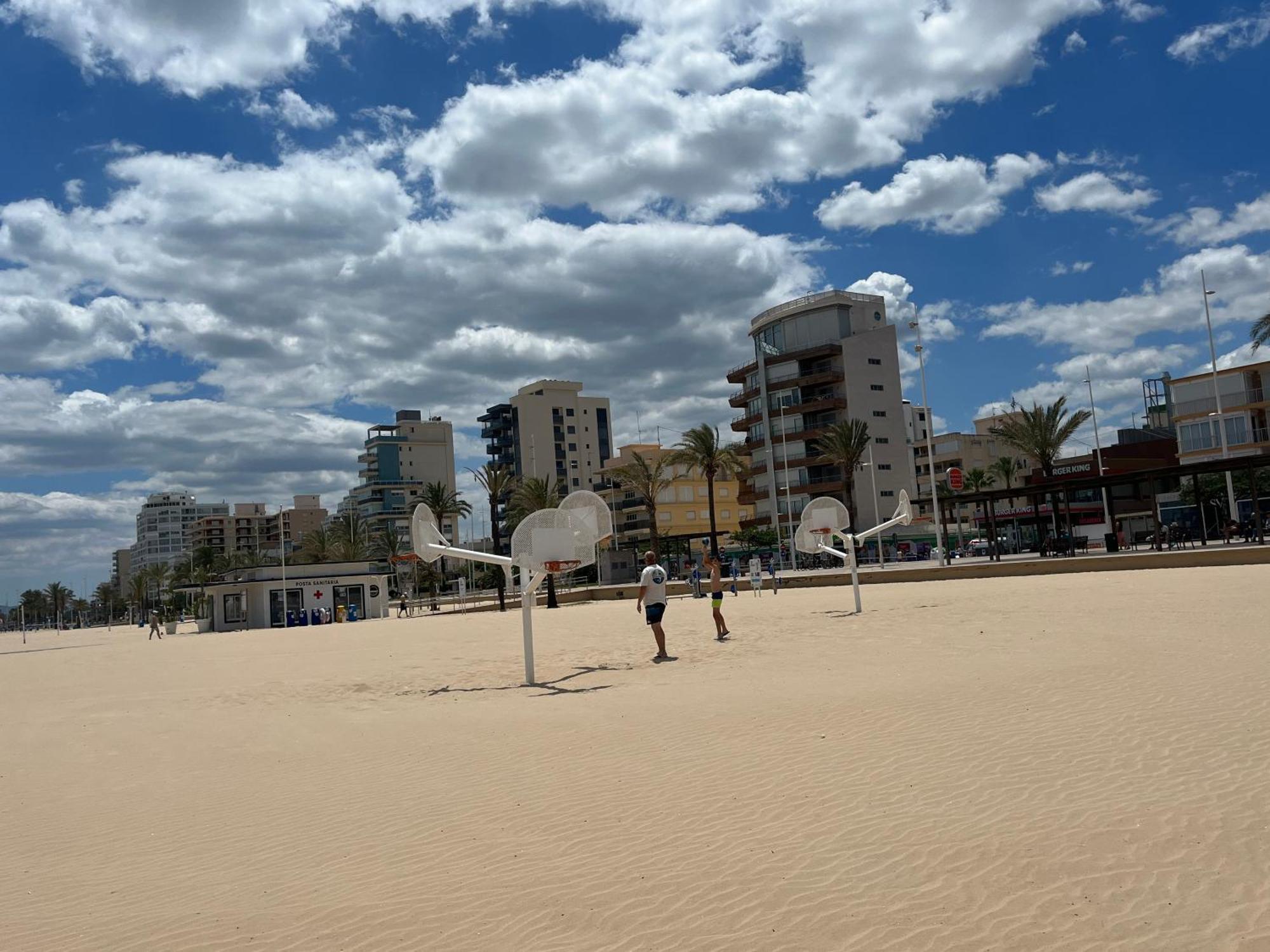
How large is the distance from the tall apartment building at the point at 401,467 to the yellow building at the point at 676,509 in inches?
1858

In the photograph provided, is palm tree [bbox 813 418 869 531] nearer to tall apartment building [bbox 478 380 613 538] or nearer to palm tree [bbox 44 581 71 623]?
tall apartment building [bbox 478 380 613 538]

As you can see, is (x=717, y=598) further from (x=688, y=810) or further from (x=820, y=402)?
(x=820, y=402)

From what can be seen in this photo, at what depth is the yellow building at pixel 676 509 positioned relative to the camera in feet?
329

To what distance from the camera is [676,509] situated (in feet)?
332

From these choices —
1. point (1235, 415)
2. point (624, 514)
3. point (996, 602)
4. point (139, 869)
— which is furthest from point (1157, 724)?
point (624, 514)

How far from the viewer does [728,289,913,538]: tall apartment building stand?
3250 inches

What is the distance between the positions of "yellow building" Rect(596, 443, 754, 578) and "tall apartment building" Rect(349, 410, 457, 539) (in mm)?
47191

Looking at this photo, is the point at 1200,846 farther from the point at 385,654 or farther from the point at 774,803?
the point at 385,654

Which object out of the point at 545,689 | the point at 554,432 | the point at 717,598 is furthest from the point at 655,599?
the point at 554,432

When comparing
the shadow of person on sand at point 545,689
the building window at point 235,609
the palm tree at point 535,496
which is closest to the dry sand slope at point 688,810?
the shadow of person on sand at point 545,689

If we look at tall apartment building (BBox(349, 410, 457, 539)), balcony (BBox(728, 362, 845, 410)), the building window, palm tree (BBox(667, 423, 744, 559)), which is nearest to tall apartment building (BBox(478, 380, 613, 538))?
tall apartment building (BBox(349, 410, 457, 539))

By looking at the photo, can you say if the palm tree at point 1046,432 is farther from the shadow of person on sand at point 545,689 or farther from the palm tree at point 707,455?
the shadow of person on sand at point 545,689

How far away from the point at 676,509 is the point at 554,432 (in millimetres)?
41034

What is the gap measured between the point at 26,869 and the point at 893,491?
83.0m
